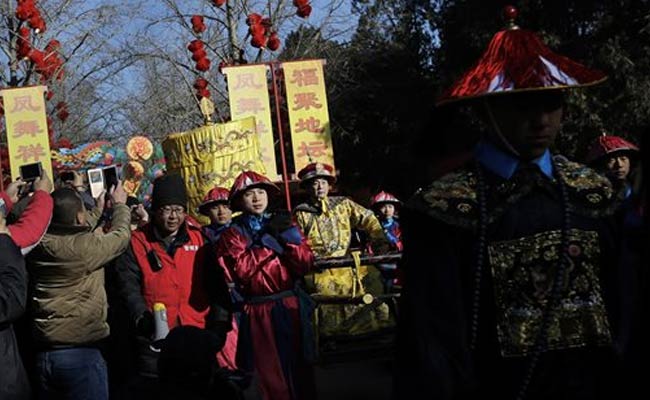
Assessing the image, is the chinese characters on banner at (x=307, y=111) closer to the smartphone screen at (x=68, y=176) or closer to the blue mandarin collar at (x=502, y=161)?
the smartphone screen at (x=68, y=176)

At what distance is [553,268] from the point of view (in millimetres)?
2611

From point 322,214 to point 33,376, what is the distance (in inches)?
135

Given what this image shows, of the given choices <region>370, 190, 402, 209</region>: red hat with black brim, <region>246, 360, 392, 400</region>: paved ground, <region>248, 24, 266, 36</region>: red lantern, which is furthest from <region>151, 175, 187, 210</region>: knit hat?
<region>248, 24, 266, 36</region>: red lantern

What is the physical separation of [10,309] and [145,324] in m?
1.14

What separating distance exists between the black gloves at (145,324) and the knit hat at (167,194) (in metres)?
0.79

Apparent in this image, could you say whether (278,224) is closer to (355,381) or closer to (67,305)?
(67,305)

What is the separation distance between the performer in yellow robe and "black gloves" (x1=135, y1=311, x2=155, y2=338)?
6.89ft

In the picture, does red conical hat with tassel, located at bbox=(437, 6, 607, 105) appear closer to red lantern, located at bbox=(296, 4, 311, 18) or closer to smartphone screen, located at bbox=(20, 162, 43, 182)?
smartphone screen, located at bbox=(20, 162, 43, 182)

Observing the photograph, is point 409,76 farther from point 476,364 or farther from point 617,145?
point 476,364

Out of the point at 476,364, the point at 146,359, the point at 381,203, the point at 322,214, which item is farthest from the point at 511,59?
the point at 381,203

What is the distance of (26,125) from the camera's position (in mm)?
14086

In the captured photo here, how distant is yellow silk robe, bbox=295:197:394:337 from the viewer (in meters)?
7.64

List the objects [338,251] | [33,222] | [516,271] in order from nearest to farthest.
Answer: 1. [516,271]
2. [33,222]
3. [338,251]

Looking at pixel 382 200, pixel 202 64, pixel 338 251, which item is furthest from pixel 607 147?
pixel 202 64
